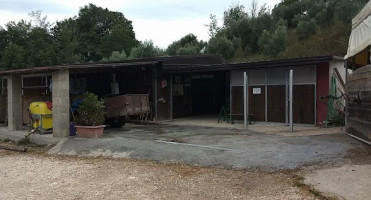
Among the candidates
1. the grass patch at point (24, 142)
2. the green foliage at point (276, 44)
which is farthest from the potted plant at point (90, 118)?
the green foliage at point (276, 44)

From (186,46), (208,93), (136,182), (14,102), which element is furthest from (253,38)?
(136,182)

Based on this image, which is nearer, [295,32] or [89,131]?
[89,131]

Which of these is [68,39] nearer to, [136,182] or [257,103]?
[257,103]

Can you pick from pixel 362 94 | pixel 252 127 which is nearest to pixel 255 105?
pixel 252 127

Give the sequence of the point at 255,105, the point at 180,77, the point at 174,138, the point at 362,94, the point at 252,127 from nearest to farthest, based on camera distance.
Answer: the point at 362,94, the point at 174,138, the point at 252,127, the point at 255,105, the point at 180,77

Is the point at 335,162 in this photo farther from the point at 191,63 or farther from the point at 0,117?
the point at 0,117

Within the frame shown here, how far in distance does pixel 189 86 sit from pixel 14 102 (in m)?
7.98

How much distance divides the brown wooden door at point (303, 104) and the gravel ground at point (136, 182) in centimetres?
696

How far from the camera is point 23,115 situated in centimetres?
1379

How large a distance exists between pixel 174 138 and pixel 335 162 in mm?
5001

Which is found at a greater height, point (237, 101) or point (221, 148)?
point (237, 101)

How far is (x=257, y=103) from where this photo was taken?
14625 mm

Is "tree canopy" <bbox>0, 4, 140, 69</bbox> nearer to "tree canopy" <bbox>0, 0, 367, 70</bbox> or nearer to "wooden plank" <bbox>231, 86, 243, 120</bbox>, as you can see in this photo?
"tree canopy" <bbox>0, 0, 367, 70</bbox>

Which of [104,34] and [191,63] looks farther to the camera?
[104,34]
